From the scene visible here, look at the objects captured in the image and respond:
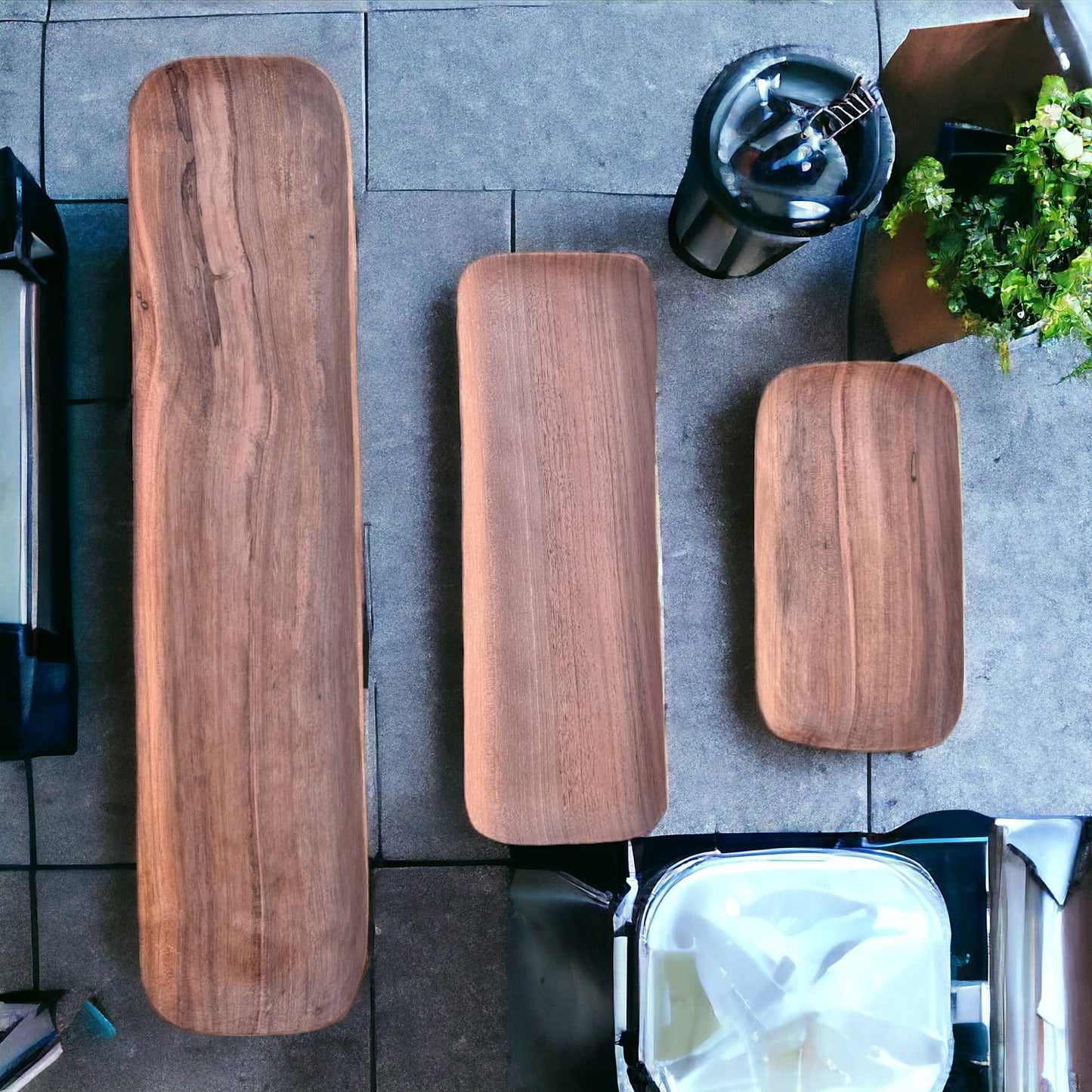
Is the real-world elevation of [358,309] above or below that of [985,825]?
above

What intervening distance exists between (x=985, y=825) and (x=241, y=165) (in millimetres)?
1505

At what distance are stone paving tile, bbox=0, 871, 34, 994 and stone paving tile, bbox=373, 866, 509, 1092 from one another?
561mm

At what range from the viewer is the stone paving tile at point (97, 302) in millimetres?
1359

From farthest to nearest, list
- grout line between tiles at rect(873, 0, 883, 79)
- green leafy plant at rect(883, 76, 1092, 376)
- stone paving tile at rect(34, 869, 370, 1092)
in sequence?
grout line between tiles at rect(873, 0, 883, 79) < stone paving tile at rect(34, 869, 370, 1092) < green leafy plant at rect(883, 76, 1092, 376)

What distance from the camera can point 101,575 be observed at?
1338 mm

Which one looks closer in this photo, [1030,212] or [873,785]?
[1030,212]

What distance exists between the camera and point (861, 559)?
1.25m

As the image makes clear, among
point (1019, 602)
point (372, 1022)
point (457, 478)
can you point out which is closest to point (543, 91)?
point (457, 478)

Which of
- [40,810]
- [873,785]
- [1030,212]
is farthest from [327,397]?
[873,785]

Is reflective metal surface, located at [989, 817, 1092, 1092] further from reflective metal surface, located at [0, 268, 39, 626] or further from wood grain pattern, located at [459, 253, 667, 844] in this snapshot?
reflective metal surface, located at [0, 268, 39, 626]

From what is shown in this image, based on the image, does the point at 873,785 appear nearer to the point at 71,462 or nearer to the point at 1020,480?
the point at 1020,480

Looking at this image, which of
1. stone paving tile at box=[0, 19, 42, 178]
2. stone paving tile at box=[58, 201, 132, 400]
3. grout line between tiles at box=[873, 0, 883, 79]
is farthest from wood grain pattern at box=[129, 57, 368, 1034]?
grout line between tiles at box=[873, 0, 883, 79]

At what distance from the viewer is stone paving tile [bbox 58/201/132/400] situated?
4.46 feet

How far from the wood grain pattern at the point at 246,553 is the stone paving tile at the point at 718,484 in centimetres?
44
